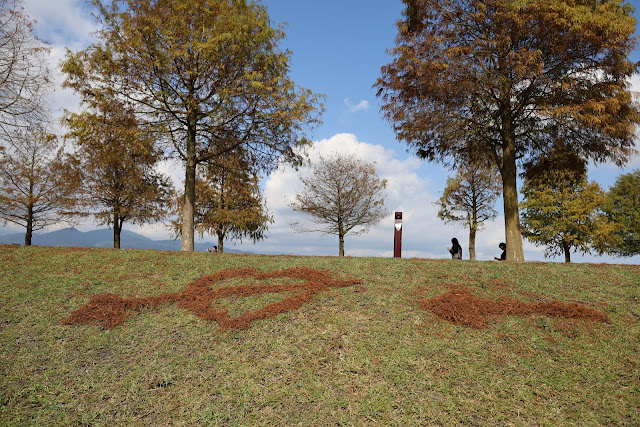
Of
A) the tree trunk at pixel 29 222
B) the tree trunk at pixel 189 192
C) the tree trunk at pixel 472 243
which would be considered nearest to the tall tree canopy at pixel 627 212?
the tree trunk at pixel 472 243

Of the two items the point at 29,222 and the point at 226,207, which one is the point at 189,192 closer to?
the point at 226,207

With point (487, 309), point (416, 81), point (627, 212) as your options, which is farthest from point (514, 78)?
point (627, 212)

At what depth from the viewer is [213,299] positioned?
768 cm

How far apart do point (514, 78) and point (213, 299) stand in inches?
539

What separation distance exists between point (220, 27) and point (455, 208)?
21.5 m

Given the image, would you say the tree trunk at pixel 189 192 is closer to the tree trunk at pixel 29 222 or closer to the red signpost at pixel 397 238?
the red signpost at pixel 397 238

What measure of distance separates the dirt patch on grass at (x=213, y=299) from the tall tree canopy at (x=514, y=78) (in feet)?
31.7

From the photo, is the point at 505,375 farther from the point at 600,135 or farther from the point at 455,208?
the point at 455,208

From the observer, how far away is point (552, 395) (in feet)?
15.8

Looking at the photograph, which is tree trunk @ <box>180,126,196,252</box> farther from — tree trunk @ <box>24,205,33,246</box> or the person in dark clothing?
tree trunk @ <box>24,205,33,246</box>

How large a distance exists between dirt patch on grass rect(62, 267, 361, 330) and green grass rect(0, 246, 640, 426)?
21 centimetres

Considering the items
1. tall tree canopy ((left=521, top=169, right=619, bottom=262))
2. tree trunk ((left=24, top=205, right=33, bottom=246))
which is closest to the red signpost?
tall tree canopy ((left=521, top=169, right=619, bottom=262))

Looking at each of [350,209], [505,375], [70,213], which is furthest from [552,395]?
[70,213]

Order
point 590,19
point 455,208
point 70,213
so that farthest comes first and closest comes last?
point 455,208 → point 70,213 → point 590,19
